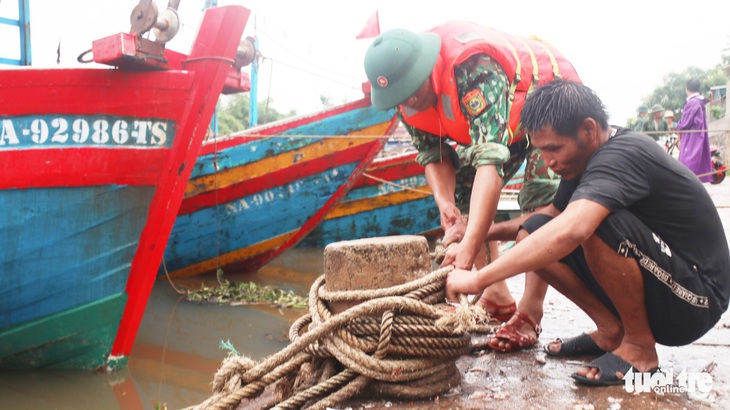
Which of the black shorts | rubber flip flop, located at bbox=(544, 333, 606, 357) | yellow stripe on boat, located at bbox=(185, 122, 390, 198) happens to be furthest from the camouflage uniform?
yellow stripe on boat, located at bbox=(185, 122, 390, 198)

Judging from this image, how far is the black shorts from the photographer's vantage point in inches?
75.5

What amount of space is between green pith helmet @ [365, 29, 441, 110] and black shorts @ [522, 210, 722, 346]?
37.4 inches

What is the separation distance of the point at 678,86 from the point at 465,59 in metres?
43.0

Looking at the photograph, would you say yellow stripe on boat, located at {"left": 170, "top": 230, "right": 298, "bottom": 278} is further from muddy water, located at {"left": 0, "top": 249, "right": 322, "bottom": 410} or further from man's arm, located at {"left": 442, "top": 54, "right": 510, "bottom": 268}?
man's arm, located at {"left": 442, "top": 54, "right": 510, "bottom": 268}

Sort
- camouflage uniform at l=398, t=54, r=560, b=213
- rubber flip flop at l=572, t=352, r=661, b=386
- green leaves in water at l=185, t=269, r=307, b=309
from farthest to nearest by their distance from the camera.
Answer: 1. green leaves in water at l=185, t=269, r=307, b=309
2. camouflage uniform at l=398, t=54, r=560, b=213
3. rubber flip flop at l=572, t=352, r=661, b=386

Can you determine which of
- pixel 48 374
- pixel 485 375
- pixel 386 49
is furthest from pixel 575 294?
pixel 48 374

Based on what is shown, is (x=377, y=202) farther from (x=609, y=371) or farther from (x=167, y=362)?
(x=609, y=371)

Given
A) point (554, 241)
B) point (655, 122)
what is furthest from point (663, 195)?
point (655, 122)

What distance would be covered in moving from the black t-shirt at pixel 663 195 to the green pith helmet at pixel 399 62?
0.77 metres

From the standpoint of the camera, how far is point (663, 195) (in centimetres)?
202

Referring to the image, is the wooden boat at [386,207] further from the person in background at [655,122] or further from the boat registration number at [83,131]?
the boat registration number at [83,131]

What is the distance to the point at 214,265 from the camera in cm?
791

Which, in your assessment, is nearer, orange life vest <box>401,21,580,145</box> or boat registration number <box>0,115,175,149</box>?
orange life vest <box>401,21,580,145</box>

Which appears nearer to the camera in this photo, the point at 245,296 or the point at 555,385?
→ the point at 555,385
